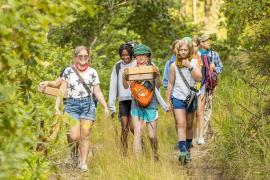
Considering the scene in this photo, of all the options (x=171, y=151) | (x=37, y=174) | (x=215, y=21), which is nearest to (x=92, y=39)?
(x=171, y=151)

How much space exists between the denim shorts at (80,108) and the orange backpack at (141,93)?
58 cm

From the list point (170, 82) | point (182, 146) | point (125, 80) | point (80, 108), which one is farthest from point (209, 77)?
point (80, 108)

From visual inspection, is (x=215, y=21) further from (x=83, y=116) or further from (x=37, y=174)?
(x=37, y=174)

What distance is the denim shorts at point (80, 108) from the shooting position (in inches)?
390

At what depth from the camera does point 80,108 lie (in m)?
9.91

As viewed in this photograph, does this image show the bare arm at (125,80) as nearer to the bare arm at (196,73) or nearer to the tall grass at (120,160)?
the tall grass at (120,160)

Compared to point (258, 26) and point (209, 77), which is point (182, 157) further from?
point (209, 77)

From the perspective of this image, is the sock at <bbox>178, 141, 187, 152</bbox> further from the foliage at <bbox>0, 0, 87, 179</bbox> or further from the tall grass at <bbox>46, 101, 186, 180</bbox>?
the foliage at <bbox>0, 0, 87, 179</bbox>

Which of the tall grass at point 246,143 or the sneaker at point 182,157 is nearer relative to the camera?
the tall grass at point 246,143

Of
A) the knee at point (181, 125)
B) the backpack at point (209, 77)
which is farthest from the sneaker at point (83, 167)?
the backpack at point (209, 77)

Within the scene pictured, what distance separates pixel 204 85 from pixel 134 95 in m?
2.44

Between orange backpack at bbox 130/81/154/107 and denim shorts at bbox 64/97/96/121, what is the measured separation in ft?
1.91

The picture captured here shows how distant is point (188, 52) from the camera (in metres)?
10.2

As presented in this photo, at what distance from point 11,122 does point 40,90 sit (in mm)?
5594
